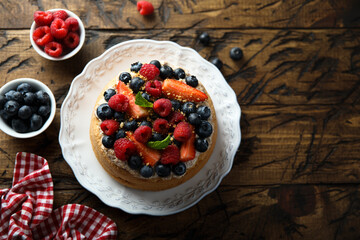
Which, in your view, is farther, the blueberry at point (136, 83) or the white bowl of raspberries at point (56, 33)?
the white bowl of raspberries at point (56, 33)

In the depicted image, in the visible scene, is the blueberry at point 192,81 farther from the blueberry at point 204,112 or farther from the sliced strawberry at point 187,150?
the sliced strawberry at point 187,150

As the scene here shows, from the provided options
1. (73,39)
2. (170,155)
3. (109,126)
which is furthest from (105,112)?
(73,39)

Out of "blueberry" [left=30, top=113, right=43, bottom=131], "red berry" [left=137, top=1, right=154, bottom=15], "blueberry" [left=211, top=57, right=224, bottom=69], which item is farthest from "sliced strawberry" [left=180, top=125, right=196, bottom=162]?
"red berry" [left=137, top=1, right=154, bottom=15]

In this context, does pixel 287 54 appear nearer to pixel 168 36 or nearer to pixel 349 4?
pixel 349 4

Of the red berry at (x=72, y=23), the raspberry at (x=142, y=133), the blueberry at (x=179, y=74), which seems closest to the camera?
the raspberry at (x=142, y=133)

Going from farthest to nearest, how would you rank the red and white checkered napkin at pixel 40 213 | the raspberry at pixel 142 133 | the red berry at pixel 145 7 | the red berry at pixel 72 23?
the red berry at pixel 145 7 → the red berry at pixel 72 23 → the red and white checkered napkin at pixel 40 213 → the raspberry at pixel 142 133

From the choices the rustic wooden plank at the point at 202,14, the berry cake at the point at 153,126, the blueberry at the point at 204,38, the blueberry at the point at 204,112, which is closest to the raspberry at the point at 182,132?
the berry cake at the point at 153,126
